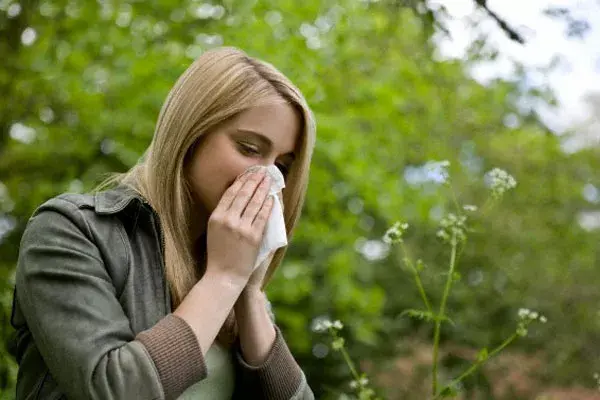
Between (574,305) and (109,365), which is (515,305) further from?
(109,365)

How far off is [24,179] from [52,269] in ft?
20.7

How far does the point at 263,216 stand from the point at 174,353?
1.09 feet

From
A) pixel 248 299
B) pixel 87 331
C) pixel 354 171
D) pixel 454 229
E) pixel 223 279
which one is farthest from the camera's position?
pixel 354 171

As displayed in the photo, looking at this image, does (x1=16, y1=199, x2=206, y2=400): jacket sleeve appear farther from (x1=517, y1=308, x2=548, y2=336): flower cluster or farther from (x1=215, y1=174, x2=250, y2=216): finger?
(x1=517, y1=308, x2=548, y2=336): flower cluster

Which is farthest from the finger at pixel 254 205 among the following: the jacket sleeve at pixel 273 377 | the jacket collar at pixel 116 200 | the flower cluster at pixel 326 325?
the flower cluster at pixel 326 325

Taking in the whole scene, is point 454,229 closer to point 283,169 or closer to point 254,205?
point 283,169

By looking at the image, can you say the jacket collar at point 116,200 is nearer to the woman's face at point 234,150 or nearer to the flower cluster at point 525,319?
the woman's face at point 234,150

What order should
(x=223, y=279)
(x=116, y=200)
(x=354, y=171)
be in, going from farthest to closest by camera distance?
(x=354, y=171) < (x=116, y=200) < (x=223, y=279)

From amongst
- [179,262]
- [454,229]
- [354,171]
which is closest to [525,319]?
[454,229]

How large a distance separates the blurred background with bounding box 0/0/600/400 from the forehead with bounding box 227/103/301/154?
8.69ft

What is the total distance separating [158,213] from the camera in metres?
1.72

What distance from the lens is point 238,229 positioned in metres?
1.61

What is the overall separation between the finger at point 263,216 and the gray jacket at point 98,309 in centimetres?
21

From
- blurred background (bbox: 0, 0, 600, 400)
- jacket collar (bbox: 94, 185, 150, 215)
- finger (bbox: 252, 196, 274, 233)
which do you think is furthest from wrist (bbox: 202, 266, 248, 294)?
blurred background (bbox: 0, 0, 600, 400)
